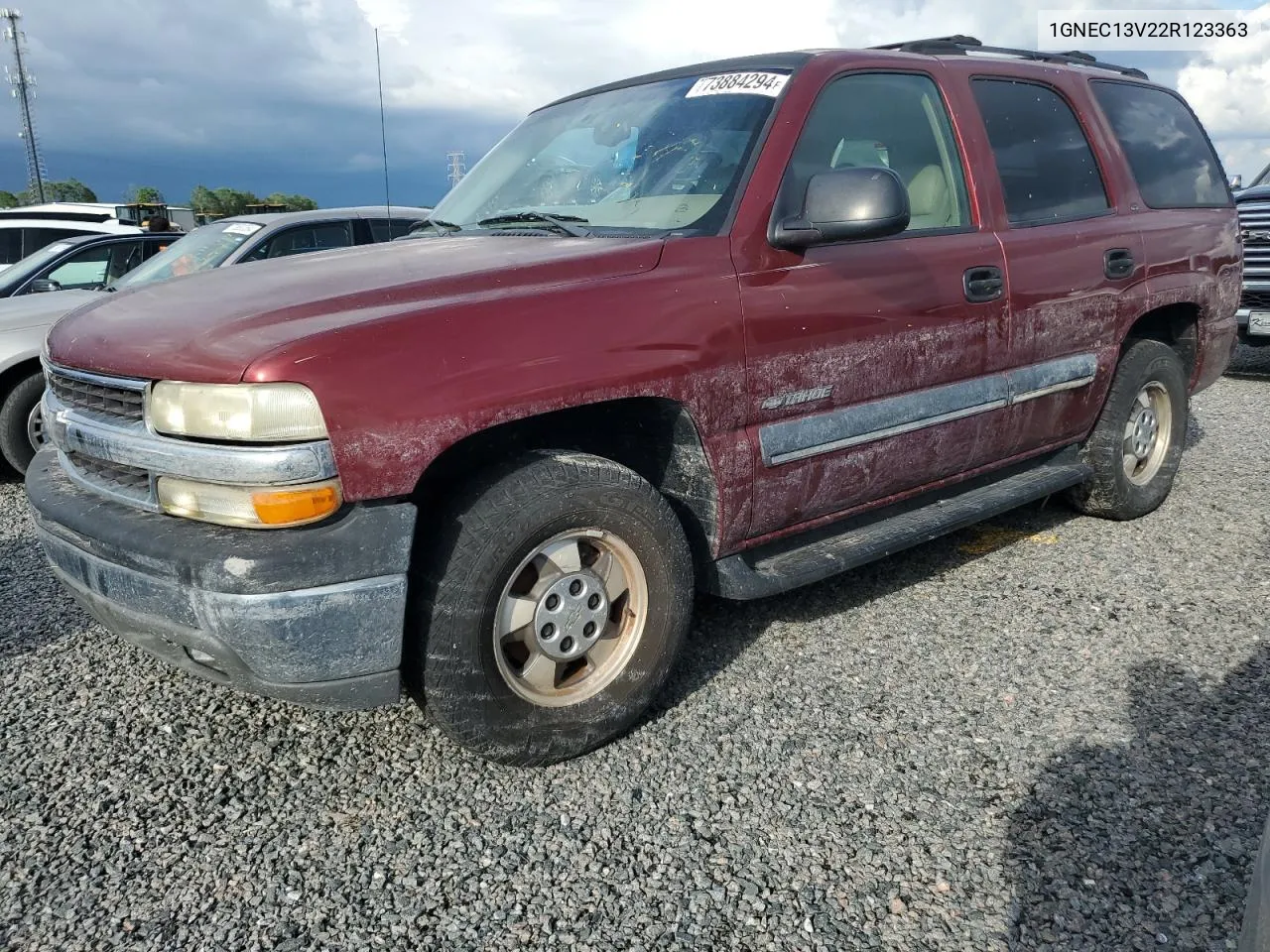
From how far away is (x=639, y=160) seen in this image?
10.6 ft

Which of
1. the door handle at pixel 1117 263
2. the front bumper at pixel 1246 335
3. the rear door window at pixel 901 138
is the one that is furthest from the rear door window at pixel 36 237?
the front bumper at pixel 1246 335

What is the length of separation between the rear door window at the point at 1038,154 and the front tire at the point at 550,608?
6.70ft

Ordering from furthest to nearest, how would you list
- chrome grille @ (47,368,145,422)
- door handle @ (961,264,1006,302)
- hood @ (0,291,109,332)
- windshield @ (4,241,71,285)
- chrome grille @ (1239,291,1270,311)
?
1. chrome grille @ (1239,291,1270,311)
2. windshield @ (4,241,71,285)
3. hood @ (0,291,109,332)
4. door handle @ (961,264,1006,302)
5. chrome grille @ (47,368,145,422)

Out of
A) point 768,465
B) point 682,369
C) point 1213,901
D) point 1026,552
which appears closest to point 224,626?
point 682,369

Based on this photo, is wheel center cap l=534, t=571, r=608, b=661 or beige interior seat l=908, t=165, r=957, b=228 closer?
wheel center cap l=534, t=571, r=608, b=661

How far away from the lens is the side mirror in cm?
279

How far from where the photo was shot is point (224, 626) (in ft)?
7.35

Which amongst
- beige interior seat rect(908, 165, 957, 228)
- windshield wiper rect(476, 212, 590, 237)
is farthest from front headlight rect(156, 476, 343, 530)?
beige interior seat rect(908, 165, 957, 228)

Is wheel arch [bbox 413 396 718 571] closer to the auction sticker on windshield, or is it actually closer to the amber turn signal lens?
the amber turn signal lens

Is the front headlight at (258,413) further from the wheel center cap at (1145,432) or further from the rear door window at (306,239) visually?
the rear door window at (306,239)

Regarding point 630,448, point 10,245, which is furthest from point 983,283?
point 10,245

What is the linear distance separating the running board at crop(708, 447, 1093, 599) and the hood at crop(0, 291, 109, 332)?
4583 mm

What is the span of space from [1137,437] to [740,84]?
2624mm

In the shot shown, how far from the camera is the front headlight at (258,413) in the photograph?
2.17 metres
